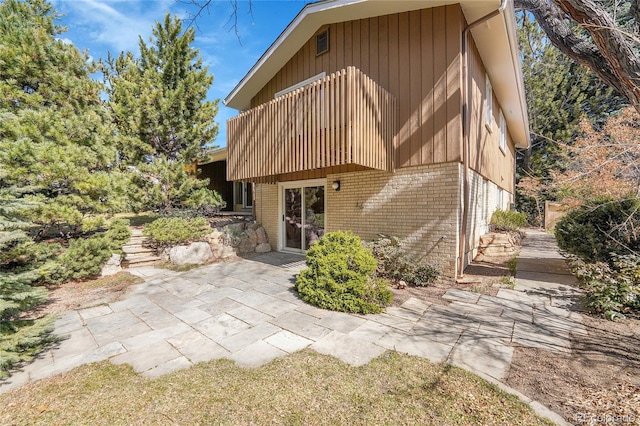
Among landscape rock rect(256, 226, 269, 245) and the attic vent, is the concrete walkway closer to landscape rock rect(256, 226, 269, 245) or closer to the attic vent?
landscape rock rect(256, 226, 269, 245)

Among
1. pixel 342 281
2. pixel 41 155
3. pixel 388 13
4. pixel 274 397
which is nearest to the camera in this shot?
pixel 274 397

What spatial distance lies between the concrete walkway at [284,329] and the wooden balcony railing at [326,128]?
290 cm

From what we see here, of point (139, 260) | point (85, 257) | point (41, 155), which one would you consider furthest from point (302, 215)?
point (41, 155)

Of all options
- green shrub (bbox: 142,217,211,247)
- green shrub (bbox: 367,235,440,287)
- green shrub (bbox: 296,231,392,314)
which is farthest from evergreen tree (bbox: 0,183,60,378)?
green shrub (bbox: 367,235,440,287)

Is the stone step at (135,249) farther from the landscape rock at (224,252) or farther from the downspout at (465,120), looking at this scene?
the downspout at (465,120)

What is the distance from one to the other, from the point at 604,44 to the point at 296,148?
18.5ft

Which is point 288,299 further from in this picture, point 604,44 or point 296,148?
point 604,44

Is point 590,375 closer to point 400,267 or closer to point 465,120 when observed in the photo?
point 400,267

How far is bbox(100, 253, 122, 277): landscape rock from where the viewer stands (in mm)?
6902

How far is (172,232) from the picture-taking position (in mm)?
8391

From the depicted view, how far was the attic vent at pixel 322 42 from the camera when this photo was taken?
26.6 feet

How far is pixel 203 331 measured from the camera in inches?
157

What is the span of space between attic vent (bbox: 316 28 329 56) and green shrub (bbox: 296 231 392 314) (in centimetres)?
586

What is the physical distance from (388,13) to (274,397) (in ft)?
26.2
